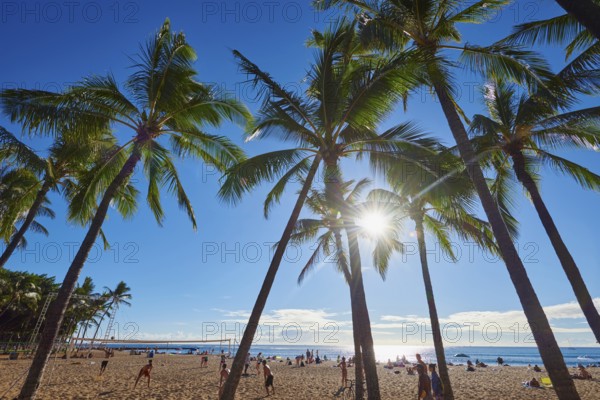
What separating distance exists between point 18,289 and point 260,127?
42.3 meters

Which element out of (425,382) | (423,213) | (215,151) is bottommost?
(425,382)

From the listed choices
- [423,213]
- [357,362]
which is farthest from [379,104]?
[357,362]

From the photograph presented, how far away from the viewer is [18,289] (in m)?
36.2

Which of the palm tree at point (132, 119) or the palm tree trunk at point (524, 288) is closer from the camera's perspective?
the palm tree trunk at point (524, 288)

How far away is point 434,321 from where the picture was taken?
39.7 feet

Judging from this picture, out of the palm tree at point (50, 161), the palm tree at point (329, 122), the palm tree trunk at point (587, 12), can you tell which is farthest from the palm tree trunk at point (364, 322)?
the palm tree at point (50, 161)

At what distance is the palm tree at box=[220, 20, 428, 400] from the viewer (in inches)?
314

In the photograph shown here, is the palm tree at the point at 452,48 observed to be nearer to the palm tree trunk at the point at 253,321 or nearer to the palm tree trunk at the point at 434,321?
the palm tree trunk at the point at 253,321

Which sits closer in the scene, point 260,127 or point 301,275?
point 260,127

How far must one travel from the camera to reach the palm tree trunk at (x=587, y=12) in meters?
4.25

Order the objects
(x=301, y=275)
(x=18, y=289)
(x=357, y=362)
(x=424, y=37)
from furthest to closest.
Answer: (x=18, y=289) → (x=301, y=275) → (x=357, y=362) → (x=424, y=37)

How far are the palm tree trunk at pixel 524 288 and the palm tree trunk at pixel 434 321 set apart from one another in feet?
20.7

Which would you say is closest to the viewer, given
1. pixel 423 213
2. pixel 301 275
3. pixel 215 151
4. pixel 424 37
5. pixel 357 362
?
pixel 424 37

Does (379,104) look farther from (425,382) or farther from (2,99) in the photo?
(2,99)
